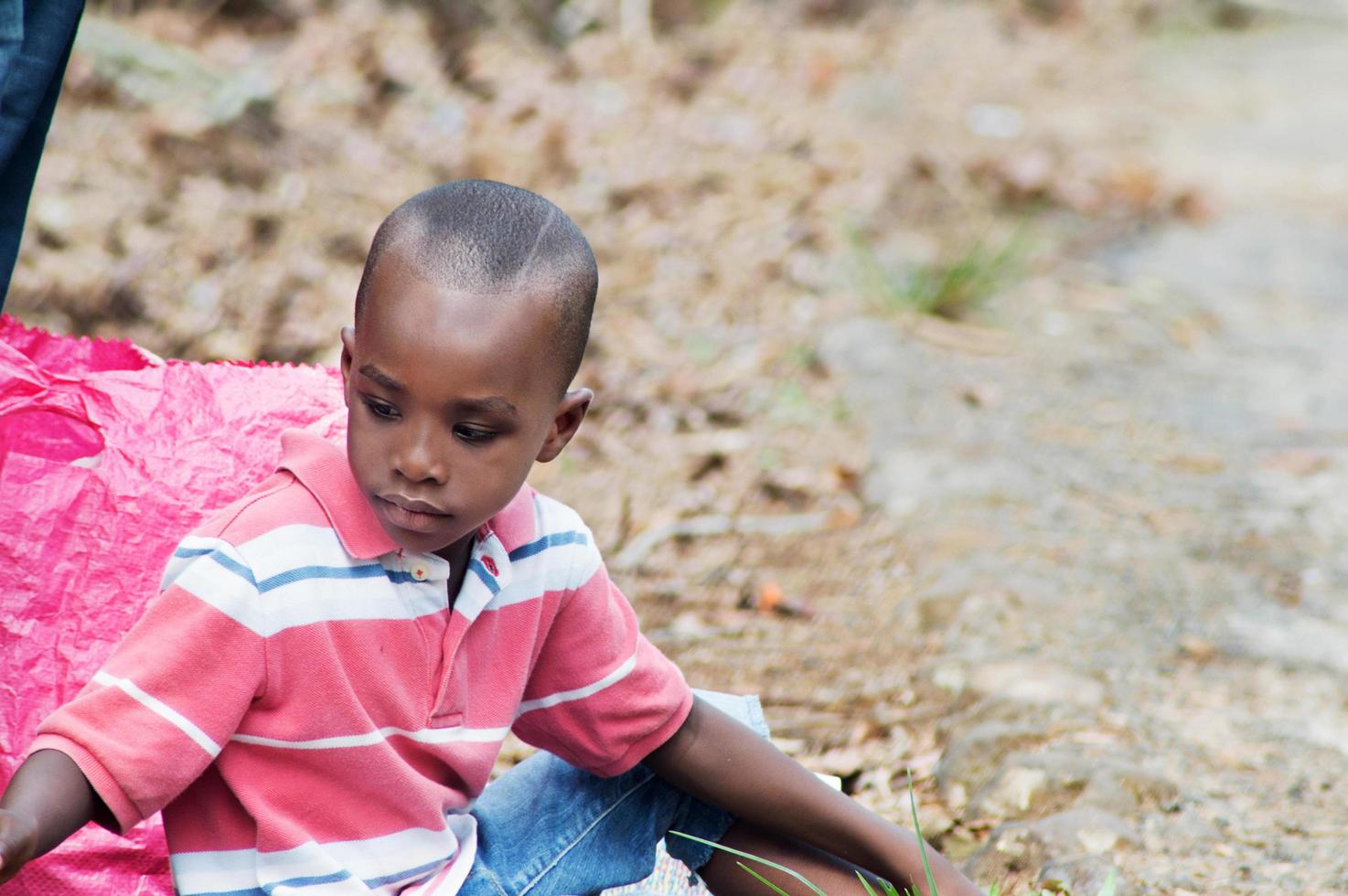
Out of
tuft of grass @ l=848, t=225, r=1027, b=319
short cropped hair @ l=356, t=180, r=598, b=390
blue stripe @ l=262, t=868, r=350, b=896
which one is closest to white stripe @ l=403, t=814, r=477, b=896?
blue stripe @ l=262, t=868, r=350, b=896

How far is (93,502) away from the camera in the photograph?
1.78 metres

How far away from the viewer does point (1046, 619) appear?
117 inches

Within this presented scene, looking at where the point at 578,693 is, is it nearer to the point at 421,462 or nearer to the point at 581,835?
the point at 581,835

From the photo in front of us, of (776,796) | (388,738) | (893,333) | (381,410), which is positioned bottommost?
(893,333)

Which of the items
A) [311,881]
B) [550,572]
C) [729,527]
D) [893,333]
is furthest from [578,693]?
[893,333]

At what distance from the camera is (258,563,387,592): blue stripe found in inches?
56.2

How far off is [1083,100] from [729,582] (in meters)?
4.80

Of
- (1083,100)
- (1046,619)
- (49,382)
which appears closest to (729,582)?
(1046,619)

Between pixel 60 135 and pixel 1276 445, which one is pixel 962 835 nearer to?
pixel 1276 445

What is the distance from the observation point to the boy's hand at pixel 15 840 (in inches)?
49.1

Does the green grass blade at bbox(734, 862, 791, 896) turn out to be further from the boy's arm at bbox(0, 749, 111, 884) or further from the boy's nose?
the boy's arm at bbox(0, 749, 111, 884)

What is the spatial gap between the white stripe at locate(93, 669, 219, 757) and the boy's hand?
13 cm

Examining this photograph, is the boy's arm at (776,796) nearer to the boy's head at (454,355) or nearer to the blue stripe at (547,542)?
the blue stripe at (547,542)

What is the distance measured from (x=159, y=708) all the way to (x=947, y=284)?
11.1 feet
